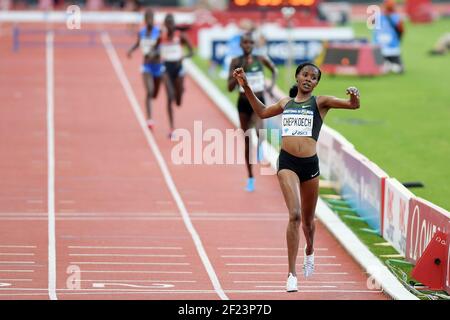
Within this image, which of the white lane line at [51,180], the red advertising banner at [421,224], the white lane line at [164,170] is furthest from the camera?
the white lane line at [164,170]

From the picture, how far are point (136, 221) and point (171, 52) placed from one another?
759 cm

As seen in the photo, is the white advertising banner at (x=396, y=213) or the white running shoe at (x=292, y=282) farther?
the white advertising banner at (x=396, y=213)

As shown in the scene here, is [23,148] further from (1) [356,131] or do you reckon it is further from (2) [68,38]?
(2) [68,38]

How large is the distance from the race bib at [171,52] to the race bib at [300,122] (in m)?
11.4

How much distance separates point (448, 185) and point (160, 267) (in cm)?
675

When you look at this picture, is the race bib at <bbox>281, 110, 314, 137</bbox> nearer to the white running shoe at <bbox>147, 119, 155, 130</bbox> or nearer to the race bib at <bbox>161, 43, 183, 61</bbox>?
the race bib at <bbox>161, 43, 183, 61</bbox>

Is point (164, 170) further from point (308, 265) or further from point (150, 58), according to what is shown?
point (308, 265)

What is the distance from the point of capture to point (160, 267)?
14.3 metres

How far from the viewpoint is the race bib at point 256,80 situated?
61.9 feet

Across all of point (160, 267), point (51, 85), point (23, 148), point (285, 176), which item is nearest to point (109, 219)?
point (160, 267)

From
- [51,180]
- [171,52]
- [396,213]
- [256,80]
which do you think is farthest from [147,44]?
[396,213]

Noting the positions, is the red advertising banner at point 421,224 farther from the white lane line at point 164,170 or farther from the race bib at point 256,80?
the race bib at point 256,80

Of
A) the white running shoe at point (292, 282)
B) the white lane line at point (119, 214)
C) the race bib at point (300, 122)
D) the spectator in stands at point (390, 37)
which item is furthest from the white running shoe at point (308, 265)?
the spectator in stands at point (390, 37)

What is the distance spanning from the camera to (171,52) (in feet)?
79.3
